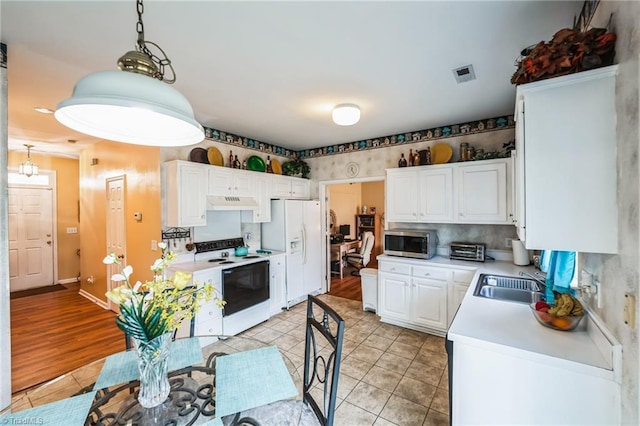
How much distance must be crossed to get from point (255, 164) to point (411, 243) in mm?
2572

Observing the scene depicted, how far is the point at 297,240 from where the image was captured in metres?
4.40

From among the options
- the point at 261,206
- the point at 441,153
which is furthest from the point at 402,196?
the point at 261,206

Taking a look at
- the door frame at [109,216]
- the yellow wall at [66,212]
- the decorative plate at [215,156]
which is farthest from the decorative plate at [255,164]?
the yellow wall at [66,212]

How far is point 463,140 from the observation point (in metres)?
3.66

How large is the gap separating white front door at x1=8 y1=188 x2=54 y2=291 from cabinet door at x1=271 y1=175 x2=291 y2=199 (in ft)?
15.6

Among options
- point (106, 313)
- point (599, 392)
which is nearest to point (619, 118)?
point (599, 392)

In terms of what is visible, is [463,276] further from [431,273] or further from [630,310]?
[630,310]

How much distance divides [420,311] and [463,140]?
234 cm

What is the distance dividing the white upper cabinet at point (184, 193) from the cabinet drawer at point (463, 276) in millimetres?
3074

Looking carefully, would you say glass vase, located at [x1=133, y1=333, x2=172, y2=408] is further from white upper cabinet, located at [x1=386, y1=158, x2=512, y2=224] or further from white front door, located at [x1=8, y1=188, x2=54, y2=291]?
white front door, located at [x1=8, y1=188, x2=54, y2=291]

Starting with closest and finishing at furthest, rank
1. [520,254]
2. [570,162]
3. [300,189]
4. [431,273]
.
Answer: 1. [570,162]
2. [520,254]
3. [431,273]
4. [300,189]

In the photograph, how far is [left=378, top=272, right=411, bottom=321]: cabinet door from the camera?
11.5 feet

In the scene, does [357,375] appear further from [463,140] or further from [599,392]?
[463,140]

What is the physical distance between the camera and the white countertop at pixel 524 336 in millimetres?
1272
